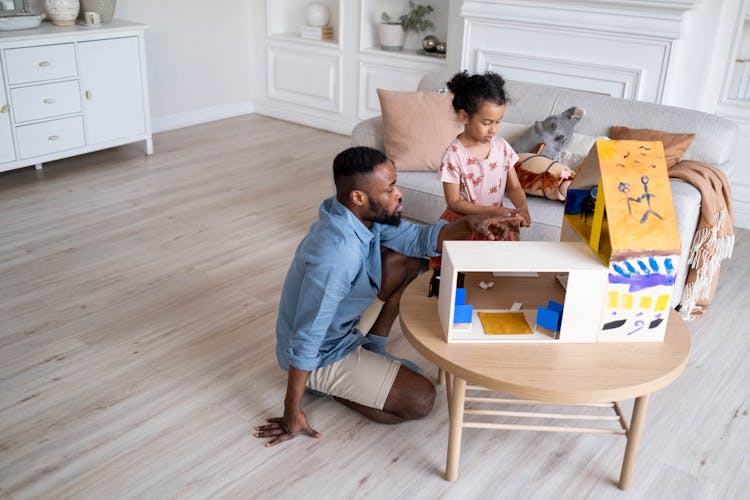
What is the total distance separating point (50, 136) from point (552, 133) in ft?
9.28

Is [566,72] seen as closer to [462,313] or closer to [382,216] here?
[382,216]

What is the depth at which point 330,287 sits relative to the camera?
1987mm

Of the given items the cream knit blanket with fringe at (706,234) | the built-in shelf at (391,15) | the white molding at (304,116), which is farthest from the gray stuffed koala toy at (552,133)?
the white molding at (304,116)

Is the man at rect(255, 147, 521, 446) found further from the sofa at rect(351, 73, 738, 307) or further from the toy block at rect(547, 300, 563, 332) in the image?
the sofa at rect(351, 73, 738, 307)

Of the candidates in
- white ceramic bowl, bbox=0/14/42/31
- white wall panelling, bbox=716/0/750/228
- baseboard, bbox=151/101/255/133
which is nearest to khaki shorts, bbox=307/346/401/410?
white wall panelling, bbox=716/0/750/228

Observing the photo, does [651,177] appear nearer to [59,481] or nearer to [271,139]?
[59,481]

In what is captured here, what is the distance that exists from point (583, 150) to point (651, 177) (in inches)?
54.2

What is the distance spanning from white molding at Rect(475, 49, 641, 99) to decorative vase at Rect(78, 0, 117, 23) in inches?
89.1

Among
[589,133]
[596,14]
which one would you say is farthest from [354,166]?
[596,14]

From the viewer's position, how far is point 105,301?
9.57 feet

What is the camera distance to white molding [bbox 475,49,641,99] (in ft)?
12.9

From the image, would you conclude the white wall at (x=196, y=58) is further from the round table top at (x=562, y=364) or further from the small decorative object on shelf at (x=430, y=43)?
the round table top at (x=562, y=364)

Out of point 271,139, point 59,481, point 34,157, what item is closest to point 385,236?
point 59,481

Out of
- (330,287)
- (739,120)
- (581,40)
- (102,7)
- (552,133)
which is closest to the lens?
(330,287)
